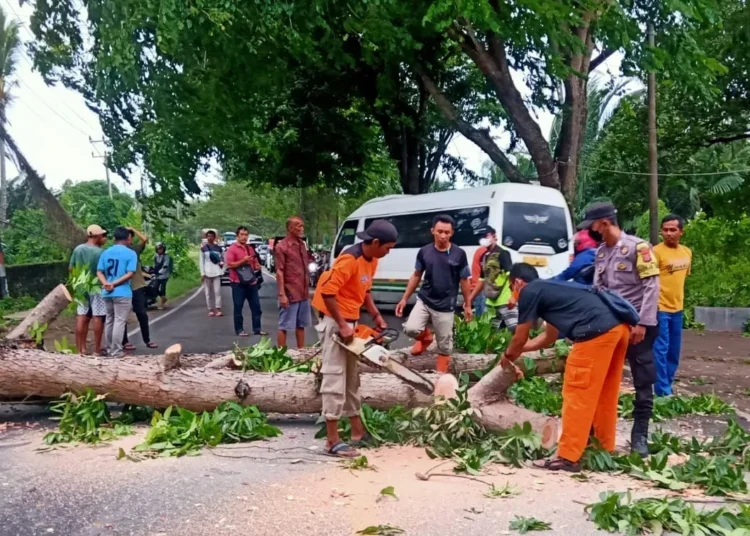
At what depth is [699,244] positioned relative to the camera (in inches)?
587

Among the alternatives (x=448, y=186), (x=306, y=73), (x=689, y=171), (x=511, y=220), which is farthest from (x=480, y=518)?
(x=448, y=186)

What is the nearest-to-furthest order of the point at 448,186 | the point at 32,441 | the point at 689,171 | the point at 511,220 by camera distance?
the point at 32,441 → the point at 511,220 → the point at 689,171 → the point at 448,186

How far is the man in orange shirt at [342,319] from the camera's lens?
17.0 ft

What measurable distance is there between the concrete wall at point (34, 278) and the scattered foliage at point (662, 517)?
18276mm

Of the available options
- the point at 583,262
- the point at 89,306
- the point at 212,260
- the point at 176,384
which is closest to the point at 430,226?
the point at 212,260

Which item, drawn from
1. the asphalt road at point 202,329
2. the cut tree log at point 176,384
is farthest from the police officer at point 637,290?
the asphalt road at point 202,329

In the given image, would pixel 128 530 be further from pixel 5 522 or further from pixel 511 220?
pixel 511 220

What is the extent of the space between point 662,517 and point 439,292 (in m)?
3.47

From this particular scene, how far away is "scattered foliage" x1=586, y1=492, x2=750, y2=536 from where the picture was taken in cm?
377

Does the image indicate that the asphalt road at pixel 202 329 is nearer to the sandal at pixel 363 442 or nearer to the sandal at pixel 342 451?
the sandal at pixel 363 442

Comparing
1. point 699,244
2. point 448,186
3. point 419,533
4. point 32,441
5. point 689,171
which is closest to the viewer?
point 419,533

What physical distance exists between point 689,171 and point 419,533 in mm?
23073

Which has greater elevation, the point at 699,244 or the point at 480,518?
the point at 699,244

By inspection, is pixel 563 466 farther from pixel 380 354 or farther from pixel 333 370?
pixel 333 370
